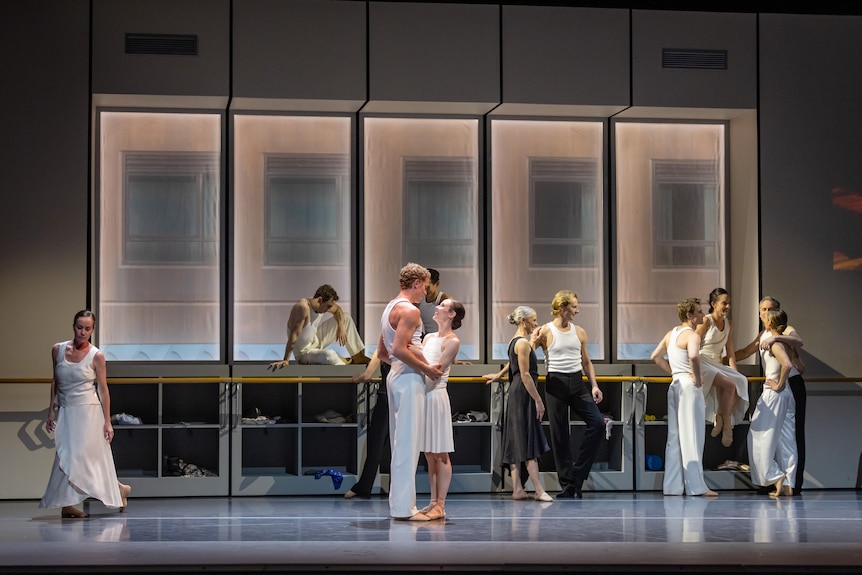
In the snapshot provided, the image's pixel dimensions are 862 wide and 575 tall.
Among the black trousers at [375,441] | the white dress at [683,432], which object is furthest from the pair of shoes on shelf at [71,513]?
the white dress at [683,432]

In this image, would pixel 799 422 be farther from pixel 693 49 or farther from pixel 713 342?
pixel 693 49

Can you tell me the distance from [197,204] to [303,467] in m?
2.61

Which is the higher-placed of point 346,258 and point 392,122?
point 392,122

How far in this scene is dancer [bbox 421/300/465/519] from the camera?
799cm

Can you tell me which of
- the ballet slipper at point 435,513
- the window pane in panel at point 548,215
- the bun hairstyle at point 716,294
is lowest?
the ballet slipper at point 435,513

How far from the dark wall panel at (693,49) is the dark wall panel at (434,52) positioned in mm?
1389

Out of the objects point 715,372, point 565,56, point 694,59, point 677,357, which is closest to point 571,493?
point 677,357

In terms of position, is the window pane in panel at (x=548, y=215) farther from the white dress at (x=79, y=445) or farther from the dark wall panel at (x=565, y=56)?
the white dress at (x=79, y=445)

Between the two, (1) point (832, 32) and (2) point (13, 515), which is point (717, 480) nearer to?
(1) point (832, 32)

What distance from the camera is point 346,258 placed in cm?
1110

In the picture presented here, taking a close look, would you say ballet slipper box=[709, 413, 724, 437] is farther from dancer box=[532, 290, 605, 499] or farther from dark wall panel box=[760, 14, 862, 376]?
dancer box=[532, 290, 605, 499]

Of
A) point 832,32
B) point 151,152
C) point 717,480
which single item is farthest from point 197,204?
point 832,32

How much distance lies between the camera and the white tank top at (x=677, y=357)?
10352 mm

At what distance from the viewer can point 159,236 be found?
10.8 metres
